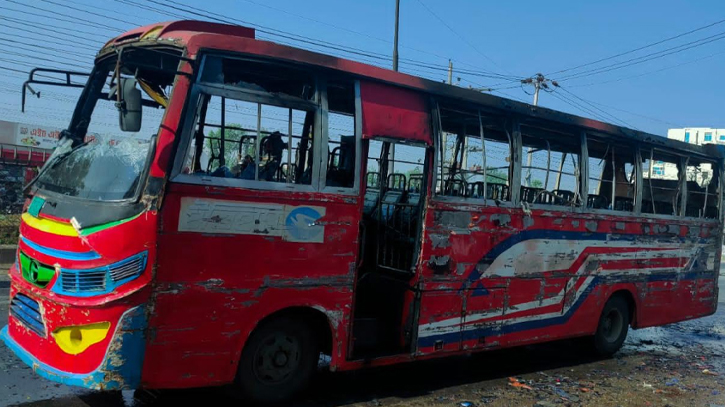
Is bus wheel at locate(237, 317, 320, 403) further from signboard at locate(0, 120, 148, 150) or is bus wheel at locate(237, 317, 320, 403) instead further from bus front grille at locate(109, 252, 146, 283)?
signboard at locate(0, 120, 148, 150)

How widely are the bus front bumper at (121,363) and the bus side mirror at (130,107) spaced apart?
1234 mm

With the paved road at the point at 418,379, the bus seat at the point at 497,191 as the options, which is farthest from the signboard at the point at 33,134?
the bus seat at the point at 497,191

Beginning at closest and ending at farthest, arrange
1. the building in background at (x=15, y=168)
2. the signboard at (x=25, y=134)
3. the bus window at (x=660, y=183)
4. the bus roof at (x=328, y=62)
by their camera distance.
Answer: the bus roof at (x=328, y=62) < the bus window at (x=660, y=183) < the building in background at (x=15, y=168) < the signboard at (x=25, y=134)

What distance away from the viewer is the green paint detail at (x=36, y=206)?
4.66m

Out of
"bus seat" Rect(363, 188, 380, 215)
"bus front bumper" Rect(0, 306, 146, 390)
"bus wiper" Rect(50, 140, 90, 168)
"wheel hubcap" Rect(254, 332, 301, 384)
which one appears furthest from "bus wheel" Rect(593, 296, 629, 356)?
"bus wiper" Rect(50, 140, 90, 168)

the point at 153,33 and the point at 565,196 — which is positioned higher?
the point at 153,33

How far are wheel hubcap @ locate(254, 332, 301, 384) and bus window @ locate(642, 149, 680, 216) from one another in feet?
19.4

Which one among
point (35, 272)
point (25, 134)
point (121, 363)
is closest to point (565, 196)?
point (121, 363)

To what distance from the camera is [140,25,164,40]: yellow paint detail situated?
15.6 feet

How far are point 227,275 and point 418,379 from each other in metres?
2.86

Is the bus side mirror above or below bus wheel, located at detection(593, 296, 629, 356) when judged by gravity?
above

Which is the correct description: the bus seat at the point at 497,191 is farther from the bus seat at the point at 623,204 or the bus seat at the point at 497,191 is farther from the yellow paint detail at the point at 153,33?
the yellow paint detail at the point at 153,33

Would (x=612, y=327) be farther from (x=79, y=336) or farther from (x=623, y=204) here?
(x=79, y=336)

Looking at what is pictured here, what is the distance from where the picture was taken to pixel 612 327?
341 inches
